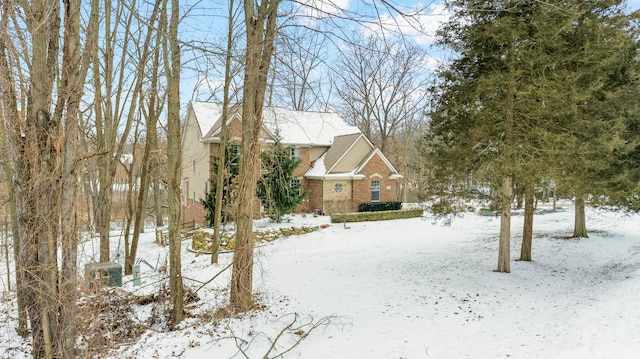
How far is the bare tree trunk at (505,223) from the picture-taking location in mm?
9203

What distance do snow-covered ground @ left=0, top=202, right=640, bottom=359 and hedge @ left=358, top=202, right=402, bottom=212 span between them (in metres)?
8.05

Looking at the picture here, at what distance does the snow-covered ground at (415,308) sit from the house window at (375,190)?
9.12 metres

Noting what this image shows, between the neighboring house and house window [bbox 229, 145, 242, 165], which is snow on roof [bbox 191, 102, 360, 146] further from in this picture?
house window [bbox 229, 145, 242, 165]

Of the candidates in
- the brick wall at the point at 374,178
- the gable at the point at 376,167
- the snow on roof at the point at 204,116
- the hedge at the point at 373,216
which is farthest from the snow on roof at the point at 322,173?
the snow on roof at the point at 204,116

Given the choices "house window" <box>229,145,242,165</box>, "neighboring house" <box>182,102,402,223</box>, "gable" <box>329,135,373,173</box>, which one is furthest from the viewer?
"gable" <box>329,135,373,173</box>

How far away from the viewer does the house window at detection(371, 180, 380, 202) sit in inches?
898

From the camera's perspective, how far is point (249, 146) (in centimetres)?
711

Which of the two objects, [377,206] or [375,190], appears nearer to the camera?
[377,206]

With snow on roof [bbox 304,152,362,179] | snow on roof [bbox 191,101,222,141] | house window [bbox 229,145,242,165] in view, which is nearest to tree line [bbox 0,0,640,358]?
house window [bbox 229,145,242,165]

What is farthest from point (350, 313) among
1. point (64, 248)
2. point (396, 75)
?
point (396, 75)

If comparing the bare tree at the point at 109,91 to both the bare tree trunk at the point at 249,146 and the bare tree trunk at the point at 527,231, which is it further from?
the bare tree trunk at the point at 527,231

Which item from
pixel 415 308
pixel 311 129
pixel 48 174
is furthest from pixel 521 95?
pixel 311 129

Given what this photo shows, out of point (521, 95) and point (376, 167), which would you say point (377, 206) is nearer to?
point (376, 167)

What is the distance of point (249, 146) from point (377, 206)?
52.2 ft
